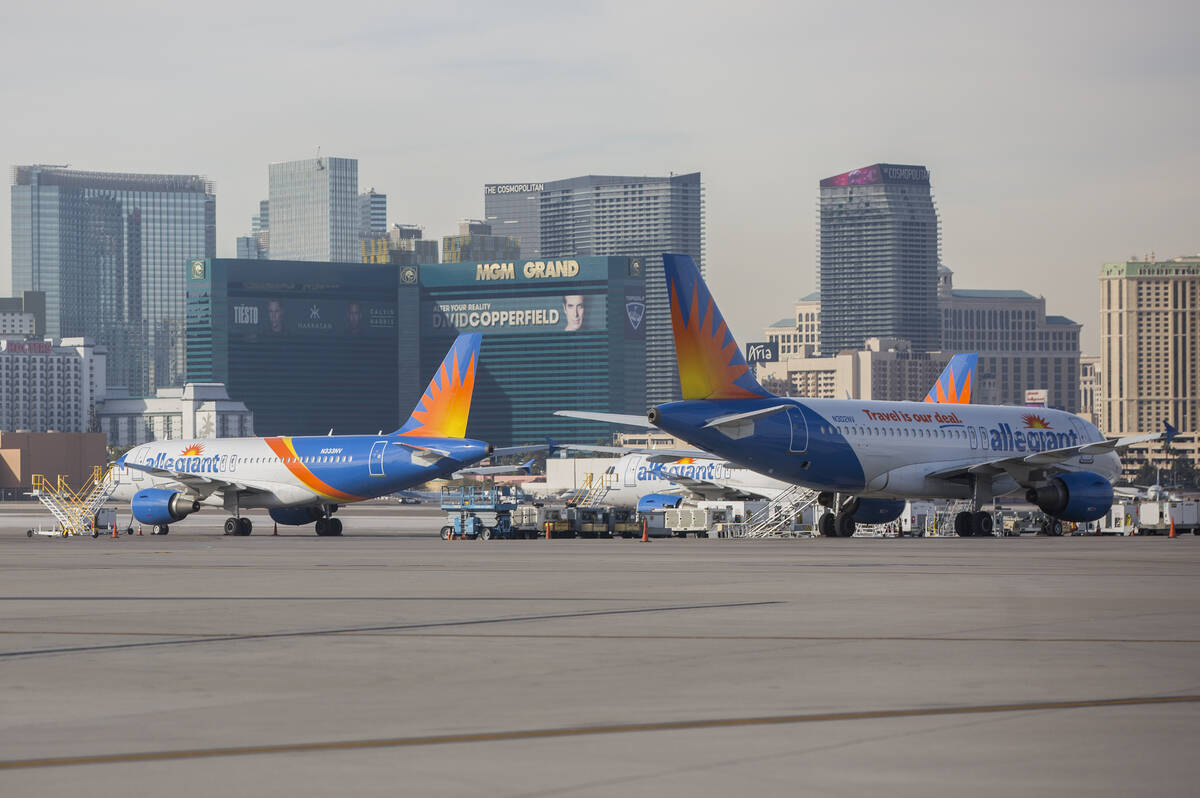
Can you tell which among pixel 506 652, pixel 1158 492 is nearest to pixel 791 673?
pixel 506 652

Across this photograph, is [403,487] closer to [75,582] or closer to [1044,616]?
[75,582]

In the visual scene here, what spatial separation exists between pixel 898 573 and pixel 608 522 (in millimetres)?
39831

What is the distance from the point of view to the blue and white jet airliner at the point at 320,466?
70.4 metres

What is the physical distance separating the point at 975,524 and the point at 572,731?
173ft

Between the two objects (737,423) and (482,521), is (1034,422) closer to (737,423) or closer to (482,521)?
(737,423)

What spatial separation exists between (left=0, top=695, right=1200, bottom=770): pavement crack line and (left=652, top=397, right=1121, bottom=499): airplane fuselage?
132 ft

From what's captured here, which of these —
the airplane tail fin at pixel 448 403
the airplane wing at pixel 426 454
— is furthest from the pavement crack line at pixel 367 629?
the airplane tail fin at pixel 448 403

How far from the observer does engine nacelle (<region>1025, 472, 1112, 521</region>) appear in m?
61.8

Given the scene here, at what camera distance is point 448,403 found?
7219 centimetres

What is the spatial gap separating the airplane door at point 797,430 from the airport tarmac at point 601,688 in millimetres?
26836

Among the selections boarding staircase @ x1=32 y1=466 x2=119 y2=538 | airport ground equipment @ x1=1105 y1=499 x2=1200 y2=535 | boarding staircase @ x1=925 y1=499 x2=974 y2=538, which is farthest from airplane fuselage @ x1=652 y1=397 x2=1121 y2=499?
boarding staircase @ x1=32 y1=466 x2=119 y2=538

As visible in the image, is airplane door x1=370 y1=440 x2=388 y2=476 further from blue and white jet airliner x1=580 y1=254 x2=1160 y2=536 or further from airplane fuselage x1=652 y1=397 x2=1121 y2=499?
airplane fuselage x1=652 y1=397 x2=1121 y2=499

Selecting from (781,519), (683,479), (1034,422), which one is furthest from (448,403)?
(1034,422)

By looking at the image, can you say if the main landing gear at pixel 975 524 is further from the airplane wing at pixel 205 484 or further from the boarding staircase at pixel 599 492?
the boarding staircase at pixel 599 492
